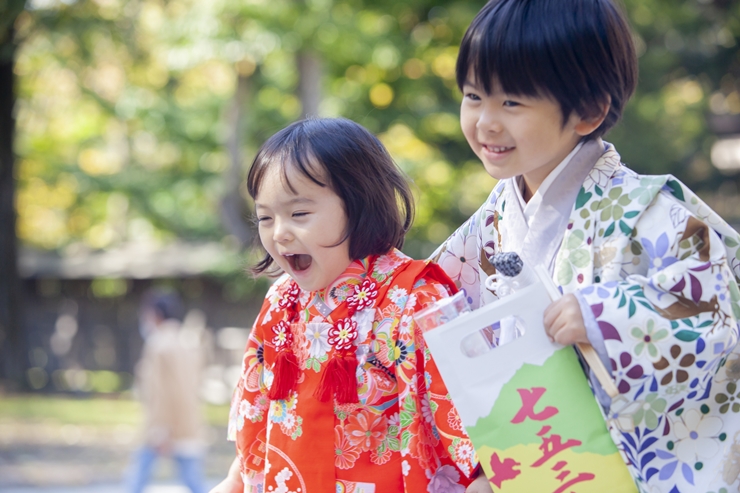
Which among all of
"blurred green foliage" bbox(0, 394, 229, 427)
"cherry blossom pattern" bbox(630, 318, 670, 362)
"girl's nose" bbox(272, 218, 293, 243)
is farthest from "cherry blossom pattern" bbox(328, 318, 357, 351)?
"blurred green foliage" bbox(0, 394, 229, 427)

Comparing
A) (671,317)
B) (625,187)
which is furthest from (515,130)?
(671,317)

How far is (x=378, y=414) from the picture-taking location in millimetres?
1987

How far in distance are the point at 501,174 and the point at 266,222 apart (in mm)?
634

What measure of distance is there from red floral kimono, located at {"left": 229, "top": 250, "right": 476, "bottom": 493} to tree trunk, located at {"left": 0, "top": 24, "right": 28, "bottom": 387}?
14.3m

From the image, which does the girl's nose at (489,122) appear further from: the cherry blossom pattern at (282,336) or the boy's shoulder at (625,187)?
the cherry blossom pattern at (282,336)

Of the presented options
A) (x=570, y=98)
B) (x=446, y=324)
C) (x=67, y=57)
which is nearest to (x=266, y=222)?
(x=446, y=324)

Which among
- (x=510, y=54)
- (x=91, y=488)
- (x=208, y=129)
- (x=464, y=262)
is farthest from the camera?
(x=208, y=129)

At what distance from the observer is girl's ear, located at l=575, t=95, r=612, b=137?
1803mm

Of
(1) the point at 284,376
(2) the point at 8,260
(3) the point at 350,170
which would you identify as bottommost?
(1) the point at 284,376

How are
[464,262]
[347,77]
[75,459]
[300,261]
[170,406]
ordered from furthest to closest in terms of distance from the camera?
[347,77] < [75,459] < [170,406] < [464,262] < [300,261]

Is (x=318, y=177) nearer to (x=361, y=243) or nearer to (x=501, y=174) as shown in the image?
(x=361, y=243)

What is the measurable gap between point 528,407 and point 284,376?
2.28 feet

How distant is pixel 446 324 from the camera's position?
5.51 feet

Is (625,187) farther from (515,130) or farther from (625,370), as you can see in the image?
(625,370)
